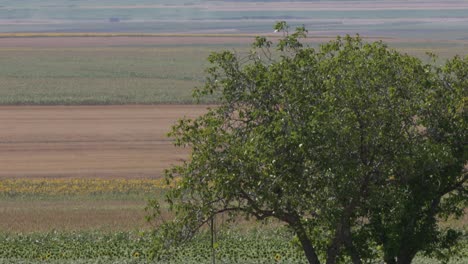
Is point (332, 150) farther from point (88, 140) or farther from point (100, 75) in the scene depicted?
point (100, 75)

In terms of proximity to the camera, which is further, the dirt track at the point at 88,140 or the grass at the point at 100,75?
the grass at the point at 100,75

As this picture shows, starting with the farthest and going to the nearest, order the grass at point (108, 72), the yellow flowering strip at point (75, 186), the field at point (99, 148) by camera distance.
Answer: the grass at point (108, 72)
the yellow flowering strip at point (75, 186)
the field at point (99, 148)

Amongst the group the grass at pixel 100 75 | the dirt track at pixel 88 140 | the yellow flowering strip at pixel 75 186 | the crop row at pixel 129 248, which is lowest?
the crop row at pixel 129 248

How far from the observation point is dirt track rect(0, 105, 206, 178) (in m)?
54.2

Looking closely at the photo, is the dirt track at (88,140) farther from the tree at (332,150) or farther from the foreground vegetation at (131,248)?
the tree at (332,150)

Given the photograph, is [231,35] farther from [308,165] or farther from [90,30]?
[308,165]

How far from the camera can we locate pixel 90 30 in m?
191

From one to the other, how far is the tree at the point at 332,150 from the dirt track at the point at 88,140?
29.4m

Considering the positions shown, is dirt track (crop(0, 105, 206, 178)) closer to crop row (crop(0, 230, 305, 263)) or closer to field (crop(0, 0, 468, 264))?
field (crop(0, 0, 468, 264))

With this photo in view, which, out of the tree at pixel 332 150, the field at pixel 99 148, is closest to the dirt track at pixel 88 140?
the field at pixel 99 148

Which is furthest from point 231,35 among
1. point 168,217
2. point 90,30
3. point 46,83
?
point 168,217

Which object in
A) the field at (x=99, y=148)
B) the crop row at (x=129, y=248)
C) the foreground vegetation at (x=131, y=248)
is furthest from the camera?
the field at (x=99, y=148)

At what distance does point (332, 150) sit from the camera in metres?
21.1

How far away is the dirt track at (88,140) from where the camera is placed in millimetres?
54188
